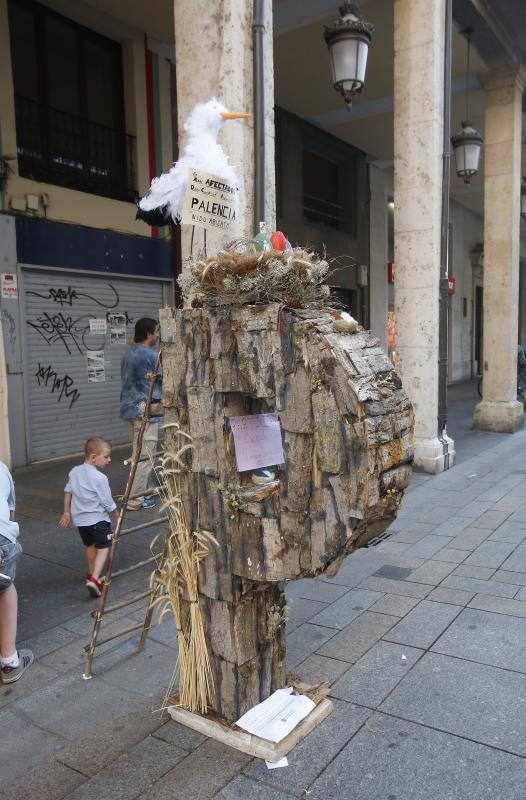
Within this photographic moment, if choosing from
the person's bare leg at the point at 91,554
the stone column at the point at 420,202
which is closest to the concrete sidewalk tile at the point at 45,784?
the person's bare leg at the point at 91,554

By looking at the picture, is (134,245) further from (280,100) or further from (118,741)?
(118,741)

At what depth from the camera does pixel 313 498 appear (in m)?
2.39

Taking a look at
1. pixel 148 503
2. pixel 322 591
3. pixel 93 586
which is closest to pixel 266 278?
pixel 322 591

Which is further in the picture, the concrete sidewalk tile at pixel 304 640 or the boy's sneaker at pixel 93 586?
the boy's sneaker at pixel 93 586

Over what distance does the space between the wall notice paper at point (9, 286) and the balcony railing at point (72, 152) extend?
1.41 m

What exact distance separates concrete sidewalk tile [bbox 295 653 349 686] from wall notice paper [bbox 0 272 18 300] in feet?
20.9

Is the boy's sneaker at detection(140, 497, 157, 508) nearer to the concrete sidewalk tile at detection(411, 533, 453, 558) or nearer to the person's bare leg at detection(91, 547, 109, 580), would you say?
the person's bare leg at detection(91, 547, 109, 580)

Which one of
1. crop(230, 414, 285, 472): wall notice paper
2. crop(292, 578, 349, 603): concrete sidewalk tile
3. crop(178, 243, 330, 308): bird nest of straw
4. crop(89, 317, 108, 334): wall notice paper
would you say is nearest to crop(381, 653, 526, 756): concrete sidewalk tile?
crop(292, 578, 349, 603): concrete sidewalk tile

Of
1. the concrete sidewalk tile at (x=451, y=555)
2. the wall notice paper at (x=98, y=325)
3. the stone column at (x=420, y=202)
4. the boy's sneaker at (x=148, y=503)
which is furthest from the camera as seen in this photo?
the wall notice paper at (x=98, y=325)

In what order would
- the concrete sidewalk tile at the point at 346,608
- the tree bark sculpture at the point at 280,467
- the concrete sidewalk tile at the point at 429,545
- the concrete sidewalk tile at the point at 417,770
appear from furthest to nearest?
the concrete sidewalk tile at the point at 429,545
the concrete sidewalk tile at the point at 346,608
the concrete sidewalk tile at the point at 417,770
the tree bark sculpture at the point at 280,467

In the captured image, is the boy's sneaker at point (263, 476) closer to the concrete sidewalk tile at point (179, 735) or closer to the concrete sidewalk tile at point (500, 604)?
the concrete sidewalk tile at point (179, 735)

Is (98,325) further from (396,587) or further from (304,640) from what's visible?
(304,640)

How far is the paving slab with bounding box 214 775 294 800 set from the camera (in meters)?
2.39

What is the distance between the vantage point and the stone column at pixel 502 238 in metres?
10.6
